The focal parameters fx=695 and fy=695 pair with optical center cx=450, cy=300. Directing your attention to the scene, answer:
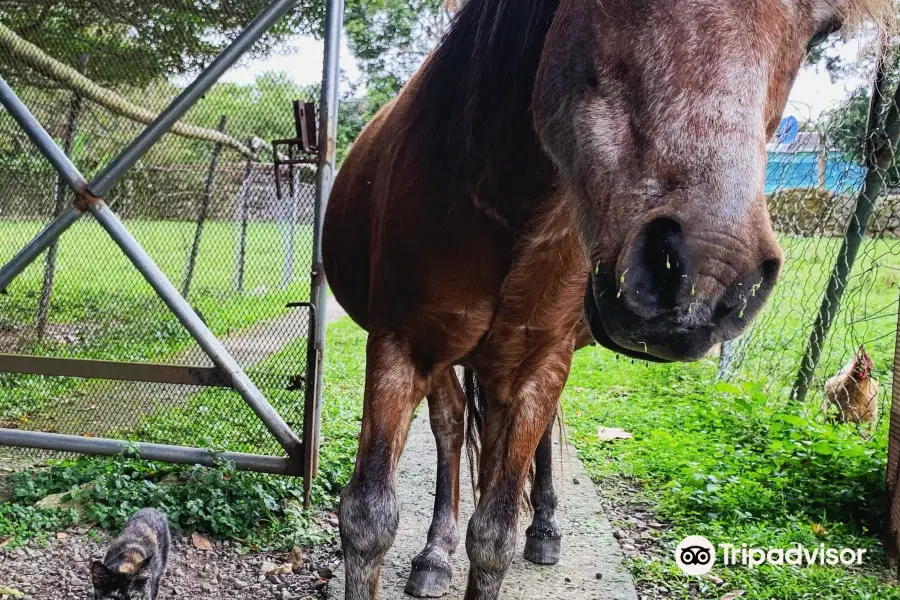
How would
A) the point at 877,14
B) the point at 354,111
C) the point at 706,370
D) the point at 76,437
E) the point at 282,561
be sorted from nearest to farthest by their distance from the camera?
1. the point at 877,14
2. the point at 282,561
3. the point at 76,437
4. the point at 706,370
5. the point at 354,111

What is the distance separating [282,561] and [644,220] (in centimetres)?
256

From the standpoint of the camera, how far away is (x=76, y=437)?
3703 millimetres

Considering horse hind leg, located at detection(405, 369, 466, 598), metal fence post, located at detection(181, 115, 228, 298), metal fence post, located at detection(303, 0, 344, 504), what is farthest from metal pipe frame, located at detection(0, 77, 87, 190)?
horse hind leg, located at detection(405, 369, 466, 598)

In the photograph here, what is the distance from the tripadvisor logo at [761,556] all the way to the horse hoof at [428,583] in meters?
1.10

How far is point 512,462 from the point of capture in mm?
2510

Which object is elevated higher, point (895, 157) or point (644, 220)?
point (895, 157)

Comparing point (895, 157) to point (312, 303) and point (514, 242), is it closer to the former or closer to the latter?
point (514, 242)

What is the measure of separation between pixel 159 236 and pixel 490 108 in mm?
2607

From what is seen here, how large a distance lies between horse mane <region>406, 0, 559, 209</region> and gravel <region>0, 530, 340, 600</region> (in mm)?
1924

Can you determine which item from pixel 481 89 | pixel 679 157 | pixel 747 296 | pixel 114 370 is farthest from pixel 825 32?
pixel 114 370

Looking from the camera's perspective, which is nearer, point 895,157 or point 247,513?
point 247,513

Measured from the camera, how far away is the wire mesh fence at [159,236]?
147 inches

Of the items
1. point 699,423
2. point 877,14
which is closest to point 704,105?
point 877,14

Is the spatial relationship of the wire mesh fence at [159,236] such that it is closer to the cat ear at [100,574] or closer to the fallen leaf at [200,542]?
the fallen leaf at [200,542]
